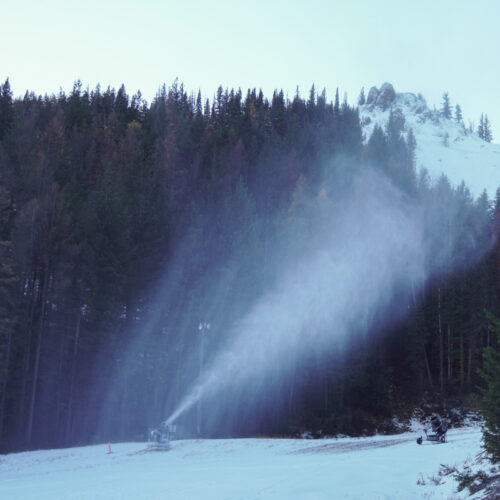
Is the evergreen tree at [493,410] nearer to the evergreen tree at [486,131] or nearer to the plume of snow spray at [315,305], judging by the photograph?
the plume of snow spray at [315,305]

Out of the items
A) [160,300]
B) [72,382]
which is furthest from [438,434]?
[72,382]

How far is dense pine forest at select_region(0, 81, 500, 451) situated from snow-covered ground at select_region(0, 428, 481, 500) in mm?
6929

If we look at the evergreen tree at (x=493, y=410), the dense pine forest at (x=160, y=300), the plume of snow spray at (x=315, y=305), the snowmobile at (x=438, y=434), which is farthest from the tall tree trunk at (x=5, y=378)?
the evergreen tree at (x=493, y=410)

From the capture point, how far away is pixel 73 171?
1770 inches

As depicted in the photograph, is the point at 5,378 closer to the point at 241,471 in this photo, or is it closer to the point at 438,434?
the point at 241,471

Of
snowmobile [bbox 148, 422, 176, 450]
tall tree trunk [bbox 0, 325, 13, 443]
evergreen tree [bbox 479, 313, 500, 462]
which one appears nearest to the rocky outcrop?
tall tree trunk [bbox 0, 325, 13, 443]

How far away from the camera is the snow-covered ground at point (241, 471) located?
45.6 ft

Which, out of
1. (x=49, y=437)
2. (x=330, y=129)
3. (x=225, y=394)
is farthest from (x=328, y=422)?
(x=330, y=129)

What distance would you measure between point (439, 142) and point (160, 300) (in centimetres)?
13829

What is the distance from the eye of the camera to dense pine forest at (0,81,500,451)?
3288 centimetres

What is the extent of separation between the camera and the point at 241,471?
17797 millimetres

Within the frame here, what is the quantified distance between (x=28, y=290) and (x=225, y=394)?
15.0 meters

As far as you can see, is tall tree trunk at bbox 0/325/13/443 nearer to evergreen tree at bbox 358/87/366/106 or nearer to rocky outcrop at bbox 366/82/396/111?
rocky outcrop at bbox 366/82/396/111

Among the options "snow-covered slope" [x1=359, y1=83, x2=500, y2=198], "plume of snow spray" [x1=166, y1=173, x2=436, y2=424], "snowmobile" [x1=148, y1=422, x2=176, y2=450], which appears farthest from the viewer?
"snow-covered slope" [x1=359, y1=83, x2=500, y2=198]
